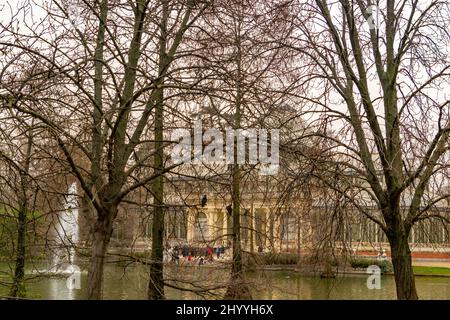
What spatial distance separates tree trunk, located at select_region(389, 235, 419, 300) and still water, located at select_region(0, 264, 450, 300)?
1.00 m

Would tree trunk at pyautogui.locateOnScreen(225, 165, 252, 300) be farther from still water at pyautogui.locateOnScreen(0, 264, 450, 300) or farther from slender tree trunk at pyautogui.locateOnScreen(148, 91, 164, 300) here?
slender tree trunk at pyautogui.locateOnScreen(148, 91, 164, 300)

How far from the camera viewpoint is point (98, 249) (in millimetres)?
5973

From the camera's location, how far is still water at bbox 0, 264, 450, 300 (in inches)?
276

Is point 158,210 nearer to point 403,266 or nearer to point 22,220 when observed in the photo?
point 22,220

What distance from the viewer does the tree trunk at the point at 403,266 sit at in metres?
7.93

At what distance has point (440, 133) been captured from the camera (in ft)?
24.2

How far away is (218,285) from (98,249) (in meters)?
1.45

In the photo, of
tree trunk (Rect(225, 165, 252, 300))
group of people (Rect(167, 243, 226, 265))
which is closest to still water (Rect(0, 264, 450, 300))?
tree trunk (Rect(225, 165, 252, 300))

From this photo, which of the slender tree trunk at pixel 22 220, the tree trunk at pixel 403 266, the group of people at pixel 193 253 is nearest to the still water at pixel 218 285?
the slender tree trunk at pixel 22 220

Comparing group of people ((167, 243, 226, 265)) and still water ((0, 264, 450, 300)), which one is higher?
group of people ((167, 243, 226, 265))

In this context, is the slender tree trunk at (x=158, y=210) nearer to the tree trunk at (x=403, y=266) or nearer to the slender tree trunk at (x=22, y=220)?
the slender tree trunk at (x=22, y=220)

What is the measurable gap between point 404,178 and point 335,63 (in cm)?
196
